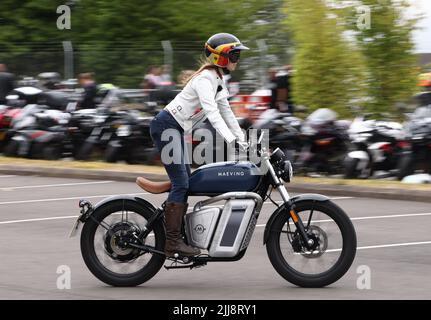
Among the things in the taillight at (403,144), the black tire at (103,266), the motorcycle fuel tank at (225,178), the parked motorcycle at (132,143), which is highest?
the motorcycle fuel tank at (225,178)

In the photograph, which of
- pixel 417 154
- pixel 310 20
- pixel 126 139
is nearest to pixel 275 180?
pixel 417 154

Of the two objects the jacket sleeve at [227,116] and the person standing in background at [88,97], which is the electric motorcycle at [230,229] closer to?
the jacket sleeve at [227,116]

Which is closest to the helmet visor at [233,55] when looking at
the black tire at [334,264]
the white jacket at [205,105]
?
the white jacket at [205,105]

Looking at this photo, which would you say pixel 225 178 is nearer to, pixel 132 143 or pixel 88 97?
pixel 132 143

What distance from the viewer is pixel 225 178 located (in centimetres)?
874

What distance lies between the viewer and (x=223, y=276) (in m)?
9.38

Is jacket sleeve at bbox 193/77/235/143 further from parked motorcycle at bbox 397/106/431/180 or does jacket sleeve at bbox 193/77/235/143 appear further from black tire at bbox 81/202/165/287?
parked motorcycle at bbox 397/106/431/180

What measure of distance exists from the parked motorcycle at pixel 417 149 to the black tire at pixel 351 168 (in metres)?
0.68

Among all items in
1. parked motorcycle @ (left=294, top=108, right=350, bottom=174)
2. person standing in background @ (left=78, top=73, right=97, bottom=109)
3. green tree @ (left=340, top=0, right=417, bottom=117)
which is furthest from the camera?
person standing in background @ (left=78, top=73, right=97, bottom=109)

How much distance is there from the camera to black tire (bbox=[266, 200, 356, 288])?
8633 millimetres

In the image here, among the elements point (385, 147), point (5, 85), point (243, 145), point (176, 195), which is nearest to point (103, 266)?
point (176, 195)

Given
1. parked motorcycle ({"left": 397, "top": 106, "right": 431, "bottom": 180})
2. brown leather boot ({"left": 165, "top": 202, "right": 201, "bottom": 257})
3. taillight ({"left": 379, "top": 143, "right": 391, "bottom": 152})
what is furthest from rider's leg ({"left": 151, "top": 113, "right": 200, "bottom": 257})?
taillight ({"left": 379, "top": 143, "right": 391, "bottom": 152})

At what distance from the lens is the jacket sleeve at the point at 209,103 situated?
865 cm

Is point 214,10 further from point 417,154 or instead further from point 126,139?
point 417,154
